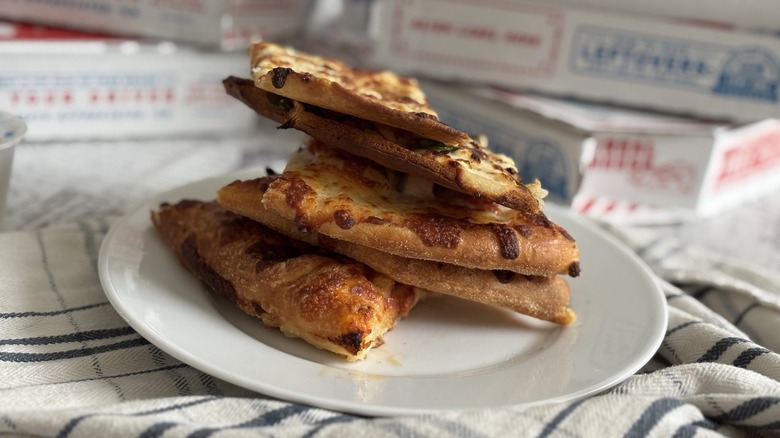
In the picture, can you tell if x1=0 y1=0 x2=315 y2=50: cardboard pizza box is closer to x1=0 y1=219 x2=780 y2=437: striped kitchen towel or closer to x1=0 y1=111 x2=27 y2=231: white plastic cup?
x1=0 y1=111 x2=27 y2=231: white plastic cup

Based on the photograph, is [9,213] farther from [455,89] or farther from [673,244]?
[673,244]

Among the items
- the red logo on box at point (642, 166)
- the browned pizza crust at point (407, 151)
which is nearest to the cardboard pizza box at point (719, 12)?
the red logo on box at point (642, 166)

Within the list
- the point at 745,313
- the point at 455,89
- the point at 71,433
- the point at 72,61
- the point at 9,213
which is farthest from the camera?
the point at 455,89

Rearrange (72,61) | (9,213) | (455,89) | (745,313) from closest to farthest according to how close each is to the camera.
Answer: (745,313) < (9,213) < (72,61) < (455,89)

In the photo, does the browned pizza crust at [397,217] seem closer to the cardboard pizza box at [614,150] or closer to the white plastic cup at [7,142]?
the white plastic cup at [7,142]

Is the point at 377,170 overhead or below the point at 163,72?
Result: overhead

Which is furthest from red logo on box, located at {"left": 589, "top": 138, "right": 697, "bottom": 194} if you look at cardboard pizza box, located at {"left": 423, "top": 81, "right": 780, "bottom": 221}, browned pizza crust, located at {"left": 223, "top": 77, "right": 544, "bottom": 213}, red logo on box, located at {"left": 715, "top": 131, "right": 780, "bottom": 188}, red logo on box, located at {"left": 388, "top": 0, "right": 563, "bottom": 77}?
browned pizza crust, located at {"left": 223, "top": 77, "right": 544, "bottom": 213}

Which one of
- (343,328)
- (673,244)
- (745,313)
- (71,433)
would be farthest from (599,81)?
(71,433)
